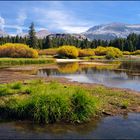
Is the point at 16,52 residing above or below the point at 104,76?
above

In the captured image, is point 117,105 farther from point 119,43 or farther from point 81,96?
point 119,43

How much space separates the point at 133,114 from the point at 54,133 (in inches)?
252

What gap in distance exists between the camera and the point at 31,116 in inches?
675

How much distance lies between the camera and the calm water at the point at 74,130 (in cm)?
1480

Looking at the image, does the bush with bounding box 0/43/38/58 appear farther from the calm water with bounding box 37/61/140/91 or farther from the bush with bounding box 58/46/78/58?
the calm water with bounding box 37/61/140/91

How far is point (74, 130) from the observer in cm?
1578

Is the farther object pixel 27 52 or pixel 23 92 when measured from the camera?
pixel 27 52

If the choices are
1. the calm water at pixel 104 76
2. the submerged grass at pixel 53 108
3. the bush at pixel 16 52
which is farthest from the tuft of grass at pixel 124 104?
the bush at pixel 16 52

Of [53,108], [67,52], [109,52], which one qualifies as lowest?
[109,52]

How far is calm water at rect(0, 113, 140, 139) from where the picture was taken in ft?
48.5

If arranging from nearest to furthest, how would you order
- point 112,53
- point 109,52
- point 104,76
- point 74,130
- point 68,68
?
point 74,130 < point 104,76 < point 68,68 < point 112,53 < point 109,52

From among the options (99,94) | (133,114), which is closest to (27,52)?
(99,94)

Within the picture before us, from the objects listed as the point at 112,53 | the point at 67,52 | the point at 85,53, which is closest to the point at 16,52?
the point at 67,52

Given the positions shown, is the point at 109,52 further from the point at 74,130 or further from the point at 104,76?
the point at 74,130
